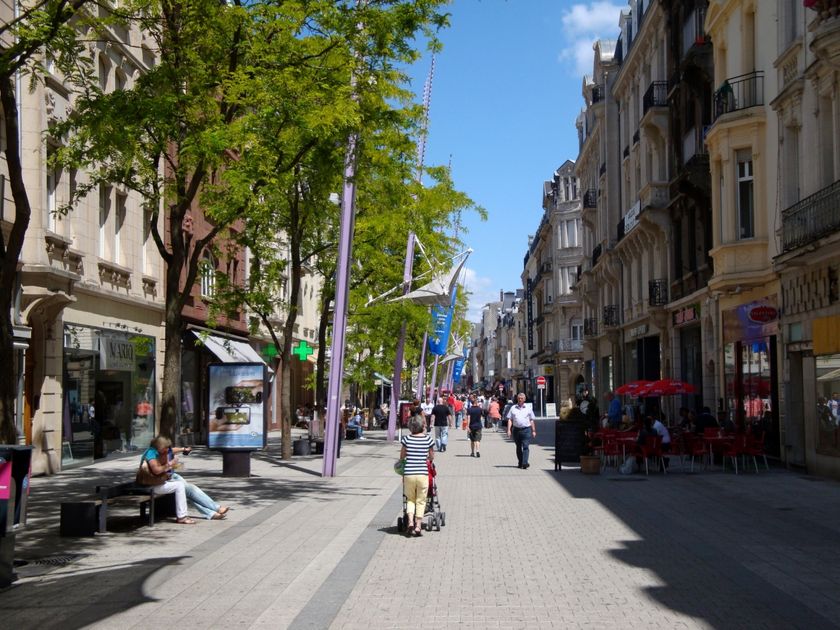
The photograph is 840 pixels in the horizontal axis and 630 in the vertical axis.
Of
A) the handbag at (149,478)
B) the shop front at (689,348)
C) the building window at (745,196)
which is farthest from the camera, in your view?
the shop front at (689,348)

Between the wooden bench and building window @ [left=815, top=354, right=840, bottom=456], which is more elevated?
building window @ [left=815, top=354, right=840, bottom=456]

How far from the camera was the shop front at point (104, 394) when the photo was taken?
Answer: 2466 cm

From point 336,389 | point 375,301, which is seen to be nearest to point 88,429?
point 336,389

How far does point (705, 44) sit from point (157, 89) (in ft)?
65.4

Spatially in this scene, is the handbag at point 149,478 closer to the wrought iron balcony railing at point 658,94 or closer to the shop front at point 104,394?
the shop front at point 104,394

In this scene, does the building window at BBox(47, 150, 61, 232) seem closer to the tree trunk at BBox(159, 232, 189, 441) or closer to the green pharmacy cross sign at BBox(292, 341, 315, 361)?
the tree trunk at BBox(159, 232, 189, 441)

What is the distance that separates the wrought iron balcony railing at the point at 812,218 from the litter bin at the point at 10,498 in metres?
14.7

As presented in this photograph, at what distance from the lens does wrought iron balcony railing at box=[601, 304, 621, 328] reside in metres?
48.1

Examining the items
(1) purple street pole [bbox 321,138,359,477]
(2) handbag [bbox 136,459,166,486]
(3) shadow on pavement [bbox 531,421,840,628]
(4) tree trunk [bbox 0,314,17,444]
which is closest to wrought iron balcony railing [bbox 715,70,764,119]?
(3) shadow on pavement [bbox 531,421,840,628]

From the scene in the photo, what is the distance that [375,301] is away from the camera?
34.9 m

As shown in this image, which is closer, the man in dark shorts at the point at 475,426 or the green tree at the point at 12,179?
the green tree at the point at 12,179

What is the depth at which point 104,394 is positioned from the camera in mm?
27312

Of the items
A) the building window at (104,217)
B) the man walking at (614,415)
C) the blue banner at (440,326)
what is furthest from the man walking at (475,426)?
the blue banner at (440,326)

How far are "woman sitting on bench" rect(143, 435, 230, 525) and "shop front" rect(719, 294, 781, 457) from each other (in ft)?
47.1
